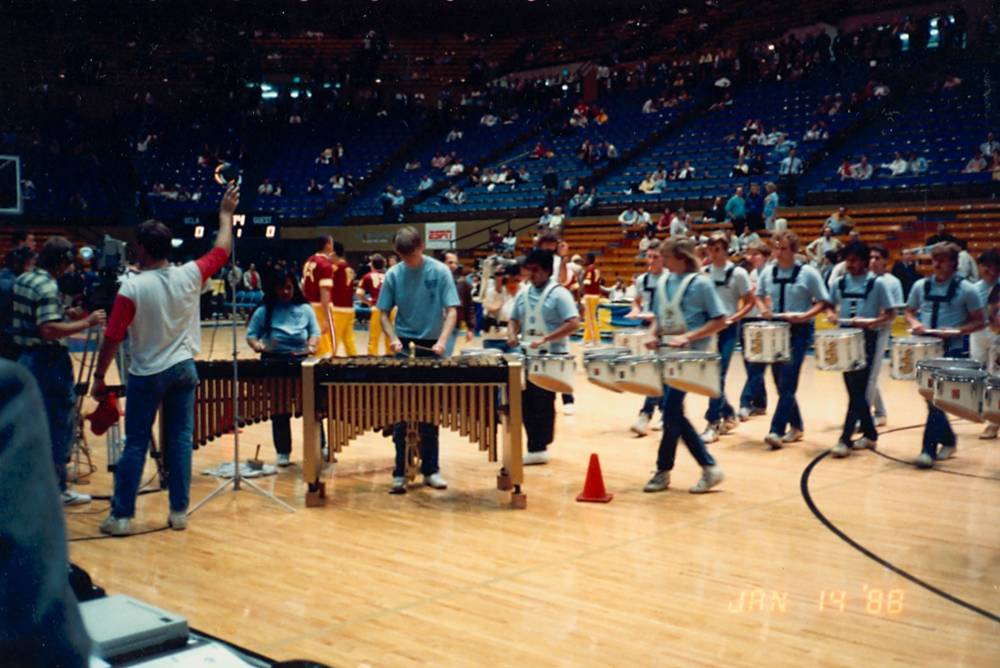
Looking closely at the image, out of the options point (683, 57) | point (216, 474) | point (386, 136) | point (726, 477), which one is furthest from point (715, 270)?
point (386, 136)

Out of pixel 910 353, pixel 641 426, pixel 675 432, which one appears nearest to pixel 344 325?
pixel 641 426

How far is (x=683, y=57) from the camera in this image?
27.7 m

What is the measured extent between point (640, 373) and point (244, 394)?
2685mm

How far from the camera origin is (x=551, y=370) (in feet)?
22.6

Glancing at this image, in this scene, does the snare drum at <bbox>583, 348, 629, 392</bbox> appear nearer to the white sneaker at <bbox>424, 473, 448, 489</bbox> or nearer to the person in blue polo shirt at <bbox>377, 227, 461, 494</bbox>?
the person in blue polo shirt at <bbox>377, 227, 461, 494</bbox>

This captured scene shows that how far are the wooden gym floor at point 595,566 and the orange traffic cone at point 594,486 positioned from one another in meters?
0.17

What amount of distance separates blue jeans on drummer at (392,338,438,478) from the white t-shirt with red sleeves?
4.72 feet

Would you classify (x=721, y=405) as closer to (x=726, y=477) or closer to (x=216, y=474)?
(x=726, y=477)

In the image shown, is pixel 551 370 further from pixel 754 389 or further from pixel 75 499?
pixel 754 389

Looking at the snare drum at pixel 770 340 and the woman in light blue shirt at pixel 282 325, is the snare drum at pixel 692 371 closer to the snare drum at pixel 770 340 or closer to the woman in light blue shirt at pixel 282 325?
the snare drum at pixel 770 340

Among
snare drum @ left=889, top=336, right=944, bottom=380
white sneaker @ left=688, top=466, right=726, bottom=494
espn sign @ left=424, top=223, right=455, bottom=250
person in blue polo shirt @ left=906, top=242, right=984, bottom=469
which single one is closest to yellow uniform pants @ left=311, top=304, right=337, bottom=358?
white sneaker @ left=688, top=466, right=726, bottom=494

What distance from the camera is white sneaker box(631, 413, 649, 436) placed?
888 centimetres

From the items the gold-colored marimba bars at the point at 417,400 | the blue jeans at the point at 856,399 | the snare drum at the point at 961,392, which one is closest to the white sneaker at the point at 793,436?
the blue jeans at the point at 856,399

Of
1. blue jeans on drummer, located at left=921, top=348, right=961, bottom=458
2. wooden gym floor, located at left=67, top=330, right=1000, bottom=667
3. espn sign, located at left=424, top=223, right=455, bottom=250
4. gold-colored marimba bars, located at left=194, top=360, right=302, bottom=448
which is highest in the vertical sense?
espn sign, located at left=424, top=223, right=455, bottom=250
